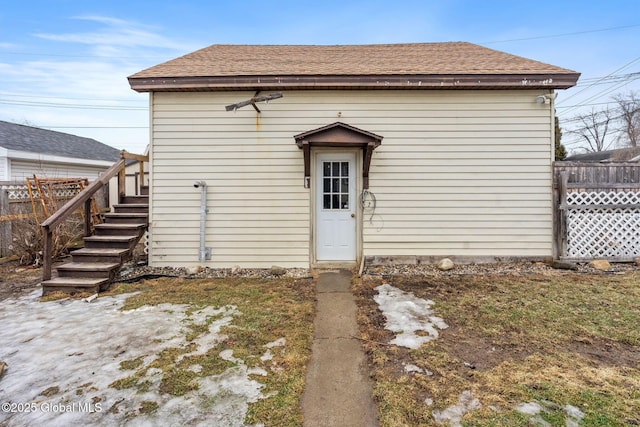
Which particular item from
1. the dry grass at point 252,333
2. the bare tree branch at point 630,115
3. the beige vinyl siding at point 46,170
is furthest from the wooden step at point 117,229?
the bare tree branch at point 630,115

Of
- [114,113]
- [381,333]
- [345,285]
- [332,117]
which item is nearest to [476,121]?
[332,117]

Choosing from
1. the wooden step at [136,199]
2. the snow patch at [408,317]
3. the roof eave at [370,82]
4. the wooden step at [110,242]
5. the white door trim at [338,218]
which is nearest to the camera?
the snow patch at [408,317]

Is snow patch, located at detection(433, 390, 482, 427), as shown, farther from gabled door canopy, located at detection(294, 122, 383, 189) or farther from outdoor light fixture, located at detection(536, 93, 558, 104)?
outdoor light fixture, located at detection(536, 93, 558, 104)

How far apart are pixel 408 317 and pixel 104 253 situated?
4573 mm

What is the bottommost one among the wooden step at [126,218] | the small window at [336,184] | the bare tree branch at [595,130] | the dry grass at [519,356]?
the dry grass at [519,356]

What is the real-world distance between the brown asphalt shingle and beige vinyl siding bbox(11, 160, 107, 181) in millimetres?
7853

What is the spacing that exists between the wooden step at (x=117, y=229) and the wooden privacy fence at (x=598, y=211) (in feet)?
24.0

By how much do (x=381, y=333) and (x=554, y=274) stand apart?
3.65m

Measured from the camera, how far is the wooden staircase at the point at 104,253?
4344 mm

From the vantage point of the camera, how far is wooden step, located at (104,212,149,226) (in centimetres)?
552

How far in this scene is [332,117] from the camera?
5.50 meters

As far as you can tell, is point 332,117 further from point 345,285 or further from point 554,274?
point 554,274

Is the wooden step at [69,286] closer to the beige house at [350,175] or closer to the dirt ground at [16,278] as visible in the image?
the dirt ground at [16,278]

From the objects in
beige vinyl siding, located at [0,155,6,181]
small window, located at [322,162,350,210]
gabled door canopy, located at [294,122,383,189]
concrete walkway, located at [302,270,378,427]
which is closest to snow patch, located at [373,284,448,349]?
Result: concrete walkway, located at [302,270,378,427]
